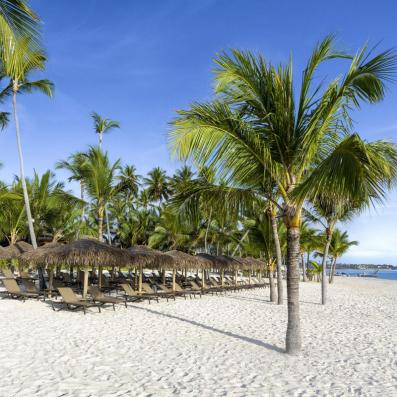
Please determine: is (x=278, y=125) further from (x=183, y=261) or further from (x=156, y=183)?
(x=156, y=183)

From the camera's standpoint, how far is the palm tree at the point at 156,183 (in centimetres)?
4162

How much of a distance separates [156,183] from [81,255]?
29.8 meters

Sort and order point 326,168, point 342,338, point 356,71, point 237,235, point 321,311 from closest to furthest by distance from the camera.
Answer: point 326,168
point 356,71
point 342,338
point 321,311
point 237,235

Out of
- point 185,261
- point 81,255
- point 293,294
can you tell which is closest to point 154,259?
point 185,261

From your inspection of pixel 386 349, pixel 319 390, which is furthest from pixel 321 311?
pixel 319 390

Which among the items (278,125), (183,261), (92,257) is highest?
(278,125)

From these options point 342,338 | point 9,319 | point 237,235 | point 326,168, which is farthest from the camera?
point 237,235

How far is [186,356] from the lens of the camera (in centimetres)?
629

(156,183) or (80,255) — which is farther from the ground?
(156,183)

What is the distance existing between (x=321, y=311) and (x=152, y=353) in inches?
317

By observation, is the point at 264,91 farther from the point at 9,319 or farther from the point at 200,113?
the point at 9,319

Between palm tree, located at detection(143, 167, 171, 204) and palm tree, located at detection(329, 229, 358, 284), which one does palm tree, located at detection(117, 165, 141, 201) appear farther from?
palm tree, located at detection(329, 229, 358, 284)

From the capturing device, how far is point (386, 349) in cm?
706

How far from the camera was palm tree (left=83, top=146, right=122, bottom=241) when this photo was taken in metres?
18.6
